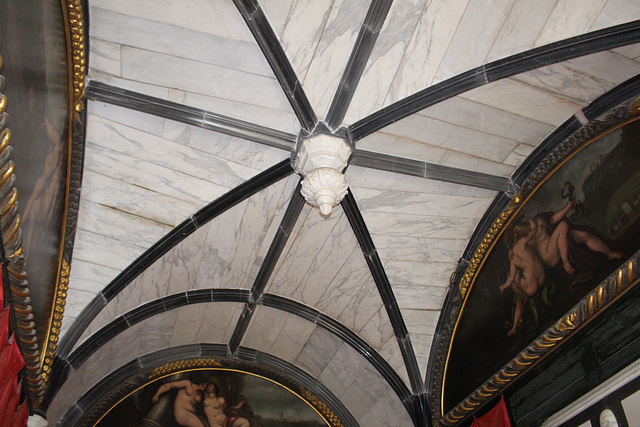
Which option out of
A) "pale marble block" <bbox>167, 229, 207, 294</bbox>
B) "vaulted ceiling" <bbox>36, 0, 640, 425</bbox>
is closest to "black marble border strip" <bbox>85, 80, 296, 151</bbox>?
"vaulted ceiling" <bbox>36, 0, 640, 425</bbox>

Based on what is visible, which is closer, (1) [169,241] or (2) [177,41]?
(2) [177,41]

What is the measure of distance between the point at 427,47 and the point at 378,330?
3.78 meters

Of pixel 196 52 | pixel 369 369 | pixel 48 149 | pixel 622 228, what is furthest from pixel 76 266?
pixel 622 228

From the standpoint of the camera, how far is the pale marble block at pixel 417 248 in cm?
711

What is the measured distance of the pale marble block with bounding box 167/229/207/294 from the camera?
6.78 m

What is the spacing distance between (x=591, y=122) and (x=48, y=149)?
4.87m

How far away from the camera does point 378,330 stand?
774cm

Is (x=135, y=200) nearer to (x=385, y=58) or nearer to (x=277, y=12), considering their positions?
(x=277, y=12)

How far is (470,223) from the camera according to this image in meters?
7.04

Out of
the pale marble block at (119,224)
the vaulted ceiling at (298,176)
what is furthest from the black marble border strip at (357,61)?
the pale marble block at (119,224)

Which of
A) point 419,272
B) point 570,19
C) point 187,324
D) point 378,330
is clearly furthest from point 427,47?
point 187,324

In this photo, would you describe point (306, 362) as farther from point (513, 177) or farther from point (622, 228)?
point (622, 228)

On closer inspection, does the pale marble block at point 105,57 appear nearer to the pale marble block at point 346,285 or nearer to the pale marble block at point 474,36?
the pale marble block at point 474,36

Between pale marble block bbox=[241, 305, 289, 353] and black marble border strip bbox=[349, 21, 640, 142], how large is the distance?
3.04 m
